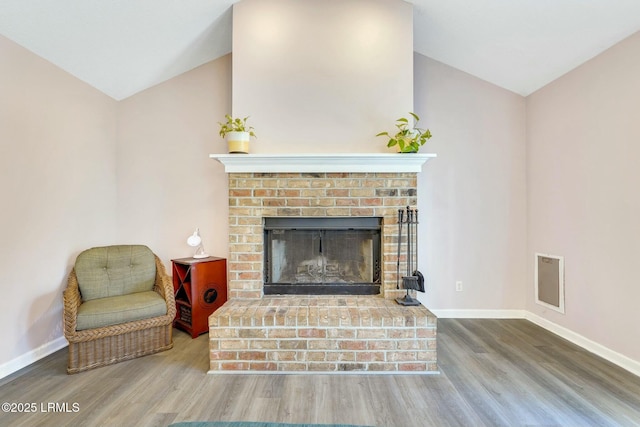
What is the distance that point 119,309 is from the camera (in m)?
2.31

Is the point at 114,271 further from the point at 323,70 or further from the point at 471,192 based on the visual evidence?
the point at 471,192

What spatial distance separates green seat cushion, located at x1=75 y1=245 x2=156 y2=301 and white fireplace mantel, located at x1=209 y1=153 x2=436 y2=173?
4.14 ft

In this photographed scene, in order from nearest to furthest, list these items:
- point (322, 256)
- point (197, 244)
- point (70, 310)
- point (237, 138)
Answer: point (70, 310), point (237, 138), point (322, 256), point (197, 244)

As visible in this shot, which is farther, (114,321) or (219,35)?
(219,35)

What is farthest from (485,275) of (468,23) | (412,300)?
(468,23)

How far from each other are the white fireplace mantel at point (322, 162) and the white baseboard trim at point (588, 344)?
81.1 inches

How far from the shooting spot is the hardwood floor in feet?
5.57

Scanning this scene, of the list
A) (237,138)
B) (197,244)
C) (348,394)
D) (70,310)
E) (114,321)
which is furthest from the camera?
(197,244)

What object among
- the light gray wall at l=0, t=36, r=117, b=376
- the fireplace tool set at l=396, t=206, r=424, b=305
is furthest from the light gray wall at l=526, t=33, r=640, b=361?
the light gray wall at l=0, t=36, r=117, b=376

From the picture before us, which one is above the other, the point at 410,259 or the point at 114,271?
the point at 410,259

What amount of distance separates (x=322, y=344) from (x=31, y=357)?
229 cm

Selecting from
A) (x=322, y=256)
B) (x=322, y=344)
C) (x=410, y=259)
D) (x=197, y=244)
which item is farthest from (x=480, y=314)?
(x=197, y=244)

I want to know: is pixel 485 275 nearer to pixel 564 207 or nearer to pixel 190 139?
pixel 564 207

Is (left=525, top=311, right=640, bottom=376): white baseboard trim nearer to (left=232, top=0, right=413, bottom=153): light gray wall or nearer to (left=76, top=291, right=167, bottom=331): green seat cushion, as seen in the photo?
(left=232, top=0, right=413, bottom=153): light gray wall
